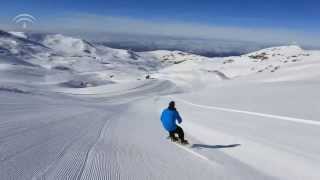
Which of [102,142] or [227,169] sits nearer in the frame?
[227,169]

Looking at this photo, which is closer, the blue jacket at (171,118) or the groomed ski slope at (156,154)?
the groomed ski slope at (156,154)

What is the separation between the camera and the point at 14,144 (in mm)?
11172

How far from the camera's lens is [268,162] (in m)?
12.2

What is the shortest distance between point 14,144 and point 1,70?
111m

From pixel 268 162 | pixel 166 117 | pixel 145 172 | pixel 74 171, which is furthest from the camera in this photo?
pixel 166 117

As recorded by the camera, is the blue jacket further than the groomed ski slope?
Yes

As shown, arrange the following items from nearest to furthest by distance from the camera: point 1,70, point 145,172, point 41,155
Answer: point 145,172, point 41,155, point 1,70

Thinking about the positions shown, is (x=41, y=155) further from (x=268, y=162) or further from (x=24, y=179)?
(x=268, y=162)

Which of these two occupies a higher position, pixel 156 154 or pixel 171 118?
pixel 171 118

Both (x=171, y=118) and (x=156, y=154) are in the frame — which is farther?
(x=171, y=118)

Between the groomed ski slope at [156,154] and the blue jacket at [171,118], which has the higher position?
the blue jacket at [171,118]

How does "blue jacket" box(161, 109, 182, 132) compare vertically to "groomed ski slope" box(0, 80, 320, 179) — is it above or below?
above

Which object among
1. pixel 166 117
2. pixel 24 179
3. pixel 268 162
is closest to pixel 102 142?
pixel 166 117

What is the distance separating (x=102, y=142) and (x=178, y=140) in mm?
2668
